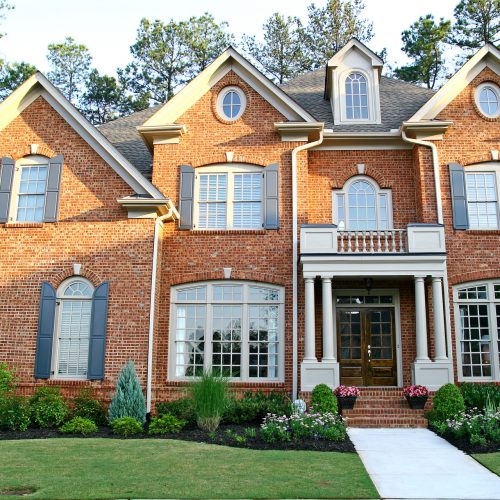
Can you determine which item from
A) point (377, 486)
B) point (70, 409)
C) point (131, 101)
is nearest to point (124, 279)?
point (70, 409)

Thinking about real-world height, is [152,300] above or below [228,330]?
A: above

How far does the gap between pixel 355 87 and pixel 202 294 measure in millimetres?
7820

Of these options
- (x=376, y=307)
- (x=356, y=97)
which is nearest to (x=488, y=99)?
(x=356, y=97)

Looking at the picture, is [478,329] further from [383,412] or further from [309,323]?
[309,323]

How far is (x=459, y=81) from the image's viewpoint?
16.4 metres

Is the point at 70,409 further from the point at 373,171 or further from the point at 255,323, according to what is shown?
the point at 373,171

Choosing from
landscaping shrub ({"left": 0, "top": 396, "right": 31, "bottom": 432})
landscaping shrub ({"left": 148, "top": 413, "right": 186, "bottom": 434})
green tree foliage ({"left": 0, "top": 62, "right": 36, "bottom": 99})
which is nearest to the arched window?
landscaping shrub ({"left": 148, "top": 413, "right": 186, "bottom": 434})

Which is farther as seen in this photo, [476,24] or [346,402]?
[476,24]

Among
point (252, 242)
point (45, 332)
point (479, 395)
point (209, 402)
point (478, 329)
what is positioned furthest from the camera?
point (252, 242)

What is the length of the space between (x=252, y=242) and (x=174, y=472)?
7970 millimetres

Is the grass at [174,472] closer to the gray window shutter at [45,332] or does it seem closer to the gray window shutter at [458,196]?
the gray window shutter at [45,332]

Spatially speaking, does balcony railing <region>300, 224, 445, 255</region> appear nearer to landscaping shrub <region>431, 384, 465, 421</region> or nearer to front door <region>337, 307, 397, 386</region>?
front door <region>337, 307, 397, 386</region>

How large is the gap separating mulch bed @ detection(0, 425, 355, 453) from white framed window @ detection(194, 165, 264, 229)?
18.3 ft

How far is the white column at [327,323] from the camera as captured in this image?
14.2 metres
